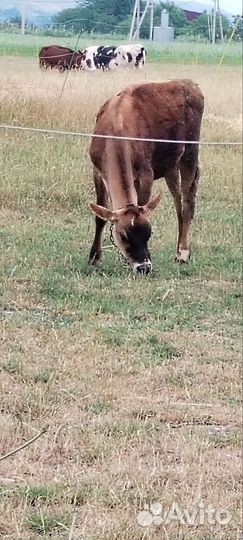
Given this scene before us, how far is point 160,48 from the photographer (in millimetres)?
4250

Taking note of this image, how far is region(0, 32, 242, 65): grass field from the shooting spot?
12.3 ft

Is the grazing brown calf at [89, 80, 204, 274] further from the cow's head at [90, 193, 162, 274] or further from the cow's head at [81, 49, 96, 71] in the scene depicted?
the cow's head at [81, 49, 96, 71]

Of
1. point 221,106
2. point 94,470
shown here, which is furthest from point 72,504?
point 221,106

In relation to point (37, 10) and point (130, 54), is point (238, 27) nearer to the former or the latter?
point (130, 54)

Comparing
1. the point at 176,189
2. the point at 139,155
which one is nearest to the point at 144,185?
the point at 139,155

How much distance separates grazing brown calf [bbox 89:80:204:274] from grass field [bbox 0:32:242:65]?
7.7 inches

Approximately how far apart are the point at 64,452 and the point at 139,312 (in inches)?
60.2

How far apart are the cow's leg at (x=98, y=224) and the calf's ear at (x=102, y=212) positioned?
12 centimetres

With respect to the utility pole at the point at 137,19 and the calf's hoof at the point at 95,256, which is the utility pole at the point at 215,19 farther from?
the calf's hoof at the point at 95,256

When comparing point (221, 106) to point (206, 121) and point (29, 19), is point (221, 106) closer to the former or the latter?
point (206, 121)

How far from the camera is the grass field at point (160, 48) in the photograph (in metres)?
3.76

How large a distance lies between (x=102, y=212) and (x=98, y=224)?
9.2 inches

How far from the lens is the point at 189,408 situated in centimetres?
418

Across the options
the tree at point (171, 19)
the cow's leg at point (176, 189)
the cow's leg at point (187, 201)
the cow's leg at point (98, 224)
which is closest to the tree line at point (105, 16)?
the tree at point (171, 19)
